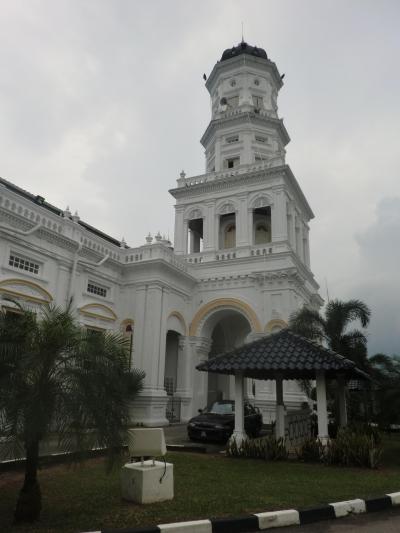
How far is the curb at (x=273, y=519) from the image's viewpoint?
5.13 metres

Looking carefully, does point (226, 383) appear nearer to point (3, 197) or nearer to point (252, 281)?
point (252, 281)

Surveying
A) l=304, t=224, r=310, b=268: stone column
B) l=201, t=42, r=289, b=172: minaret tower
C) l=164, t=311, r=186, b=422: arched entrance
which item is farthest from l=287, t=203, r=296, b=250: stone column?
l=164, t=311, r=186, b=422: arched entrance

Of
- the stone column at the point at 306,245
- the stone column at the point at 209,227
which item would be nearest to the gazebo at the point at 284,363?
the stone column at the point at 209,227

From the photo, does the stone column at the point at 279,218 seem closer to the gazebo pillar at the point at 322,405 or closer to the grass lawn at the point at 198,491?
A: the gazebo pillar at the point at 322,405

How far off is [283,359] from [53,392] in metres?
7.16

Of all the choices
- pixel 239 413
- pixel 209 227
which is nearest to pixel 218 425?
pixel 239 413

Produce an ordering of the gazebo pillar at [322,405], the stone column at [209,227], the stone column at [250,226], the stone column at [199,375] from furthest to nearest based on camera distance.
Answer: the stone column at [209,227] → the stone column at [250,226] → the stone column at [199,375] → the gazebo pillar at [322,405]

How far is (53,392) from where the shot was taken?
5.38 metres

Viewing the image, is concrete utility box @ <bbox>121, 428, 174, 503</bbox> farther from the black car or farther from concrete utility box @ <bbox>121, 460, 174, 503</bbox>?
the black car

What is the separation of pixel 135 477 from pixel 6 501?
2.01m

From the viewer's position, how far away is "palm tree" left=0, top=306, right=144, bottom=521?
17.1 feet

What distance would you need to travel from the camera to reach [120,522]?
17.7 feet

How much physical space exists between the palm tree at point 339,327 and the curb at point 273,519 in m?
10.2

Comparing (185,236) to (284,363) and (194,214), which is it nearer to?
(194,214)
